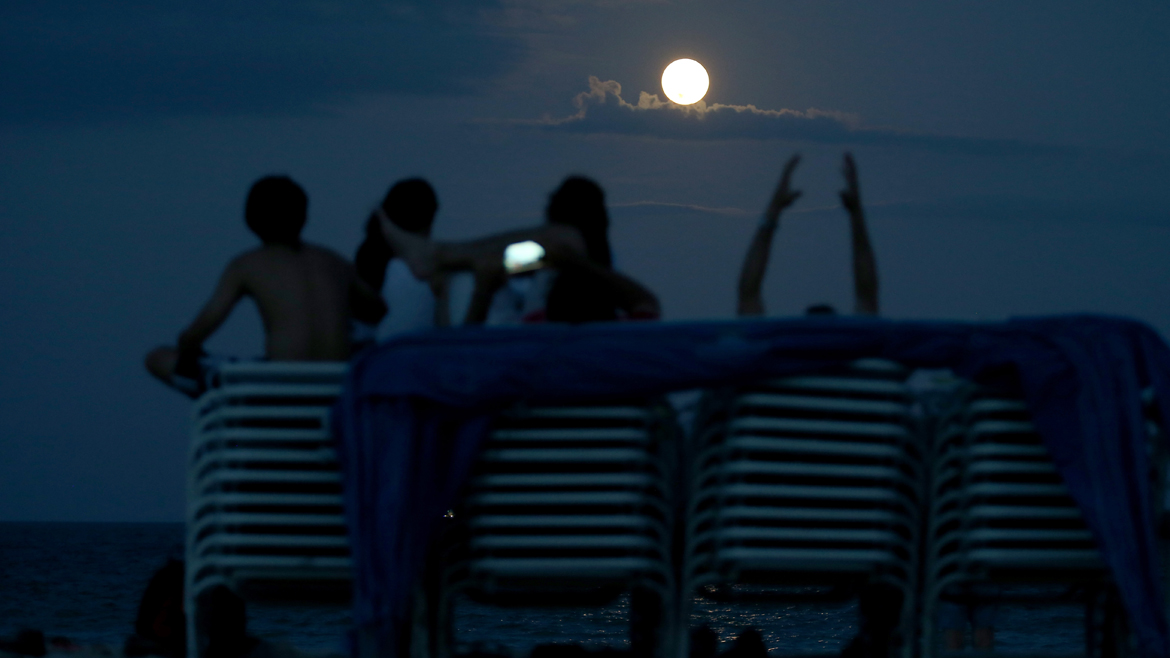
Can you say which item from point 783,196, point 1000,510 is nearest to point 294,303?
point 783,196

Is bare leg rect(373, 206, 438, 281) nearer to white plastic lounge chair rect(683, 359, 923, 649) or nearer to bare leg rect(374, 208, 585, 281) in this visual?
bare leg rect(374, 208, 585, 281)

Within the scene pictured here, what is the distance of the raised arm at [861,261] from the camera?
13.1ft

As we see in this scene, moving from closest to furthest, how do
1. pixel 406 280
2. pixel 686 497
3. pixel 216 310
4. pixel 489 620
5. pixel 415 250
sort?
pixel 686 497 → pixel 415 250 → pixel 216 310 → pixel 406 280 → pixel 489 620

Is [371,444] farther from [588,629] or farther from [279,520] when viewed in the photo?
[588,629]

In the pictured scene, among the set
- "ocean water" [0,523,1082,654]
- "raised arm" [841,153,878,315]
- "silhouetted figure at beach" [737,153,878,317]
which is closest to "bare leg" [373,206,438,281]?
"silhouetted figure at beach" [737,153,878,317]

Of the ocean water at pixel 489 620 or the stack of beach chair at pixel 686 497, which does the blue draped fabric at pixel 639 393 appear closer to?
the stack of beach chair at pixel 686 497

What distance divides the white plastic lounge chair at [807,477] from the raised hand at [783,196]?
1108mm

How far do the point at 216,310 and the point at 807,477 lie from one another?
1.65 m

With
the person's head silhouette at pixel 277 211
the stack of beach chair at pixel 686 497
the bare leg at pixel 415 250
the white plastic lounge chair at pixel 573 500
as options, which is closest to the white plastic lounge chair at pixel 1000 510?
the stack of beach chair at pixel 686 497

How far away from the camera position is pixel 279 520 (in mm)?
3135

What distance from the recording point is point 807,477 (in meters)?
3.06

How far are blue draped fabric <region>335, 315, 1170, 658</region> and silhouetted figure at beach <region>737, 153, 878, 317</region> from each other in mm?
953

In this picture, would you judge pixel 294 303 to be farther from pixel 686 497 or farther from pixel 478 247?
pixel 686 497

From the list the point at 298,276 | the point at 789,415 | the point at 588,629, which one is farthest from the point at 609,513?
the point at 588,629
